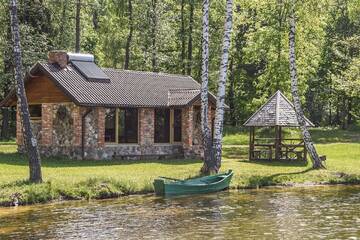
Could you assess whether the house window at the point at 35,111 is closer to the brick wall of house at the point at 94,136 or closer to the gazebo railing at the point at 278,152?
the brick wall of house at the point at 94,136

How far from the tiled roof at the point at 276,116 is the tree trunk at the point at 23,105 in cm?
1427

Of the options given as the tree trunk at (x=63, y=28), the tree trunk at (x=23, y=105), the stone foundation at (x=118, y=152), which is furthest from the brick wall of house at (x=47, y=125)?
the tree trunk at (x=63, y=28)

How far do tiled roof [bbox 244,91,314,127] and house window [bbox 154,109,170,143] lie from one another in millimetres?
4685

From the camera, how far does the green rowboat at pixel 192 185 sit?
22.4 metres

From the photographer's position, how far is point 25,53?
134ft

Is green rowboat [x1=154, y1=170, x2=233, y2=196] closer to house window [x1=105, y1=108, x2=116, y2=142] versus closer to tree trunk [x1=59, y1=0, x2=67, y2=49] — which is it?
house window [x1=105, y1=108, x2=116, y2=142]

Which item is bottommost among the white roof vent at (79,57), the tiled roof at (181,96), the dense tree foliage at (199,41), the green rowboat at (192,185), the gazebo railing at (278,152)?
the green rowboat at (192,185)

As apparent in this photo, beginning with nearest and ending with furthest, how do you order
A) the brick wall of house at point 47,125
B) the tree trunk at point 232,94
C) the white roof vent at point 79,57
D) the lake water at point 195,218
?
1. the lake water at point 195,218
2. the brick wall of house at point 47,125
3. the white roof vent at point 79,57
4. the tree trunk at point 232,94

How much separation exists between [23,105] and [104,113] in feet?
35.5

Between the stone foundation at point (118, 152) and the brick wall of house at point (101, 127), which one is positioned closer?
the stone foundation at point (118, 152)

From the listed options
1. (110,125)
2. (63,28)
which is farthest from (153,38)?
(110,125)

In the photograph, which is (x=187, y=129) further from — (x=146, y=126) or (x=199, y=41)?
(x=199, y=41)

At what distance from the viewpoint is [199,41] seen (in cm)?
5378

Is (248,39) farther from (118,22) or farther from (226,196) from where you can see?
(226,196)
